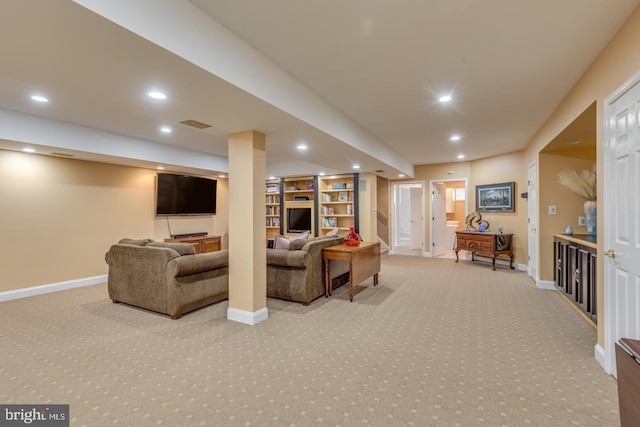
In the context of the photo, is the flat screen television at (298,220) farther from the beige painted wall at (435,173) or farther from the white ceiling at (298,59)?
the white ceiling at (298,59)

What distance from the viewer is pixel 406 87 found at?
305 cm

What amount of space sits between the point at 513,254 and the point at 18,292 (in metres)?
8.66

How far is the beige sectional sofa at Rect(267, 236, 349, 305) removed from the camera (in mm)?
3807

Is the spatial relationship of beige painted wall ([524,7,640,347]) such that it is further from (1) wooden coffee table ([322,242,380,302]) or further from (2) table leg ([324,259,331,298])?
(2) table leg ([324,259,331,298])

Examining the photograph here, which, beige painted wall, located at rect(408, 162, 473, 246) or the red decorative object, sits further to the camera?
beige painted wall, located at rect(408, 162, 473, 246)

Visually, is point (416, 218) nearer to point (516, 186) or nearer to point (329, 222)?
point (329, 222)

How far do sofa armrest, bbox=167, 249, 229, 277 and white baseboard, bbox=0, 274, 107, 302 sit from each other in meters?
2.85

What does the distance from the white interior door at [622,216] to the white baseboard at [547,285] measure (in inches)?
104

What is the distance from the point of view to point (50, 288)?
464cm

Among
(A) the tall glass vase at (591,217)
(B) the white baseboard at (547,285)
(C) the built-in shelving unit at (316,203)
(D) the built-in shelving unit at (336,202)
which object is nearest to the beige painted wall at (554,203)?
(B) the white baseboard at (547,285)

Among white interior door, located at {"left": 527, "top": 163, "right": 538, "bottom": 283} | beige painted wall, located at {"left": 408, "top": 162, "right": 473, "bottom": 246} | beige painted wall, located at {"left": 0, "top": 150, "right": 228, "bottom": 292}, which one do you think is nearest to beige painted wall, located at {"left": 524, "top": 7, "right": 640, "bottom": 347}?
white interior door, located at {"left": 527, "top": 163, "right": 538, "bottom": 283}

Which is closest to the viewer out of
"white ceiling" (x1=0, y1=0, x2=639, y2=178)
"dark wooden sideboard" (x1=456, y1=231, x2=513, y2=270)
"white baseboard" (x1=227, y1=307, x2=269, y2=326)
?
"white ceiling" (x1=0, y1=0, x2=639, y2=178)

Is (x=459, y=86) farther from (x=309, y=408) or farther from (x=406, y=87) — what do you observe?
(x=309, y=408)

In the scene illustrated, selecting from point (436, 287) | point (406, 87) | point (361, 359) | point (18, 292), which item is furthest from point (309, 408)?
point (18, 292)
